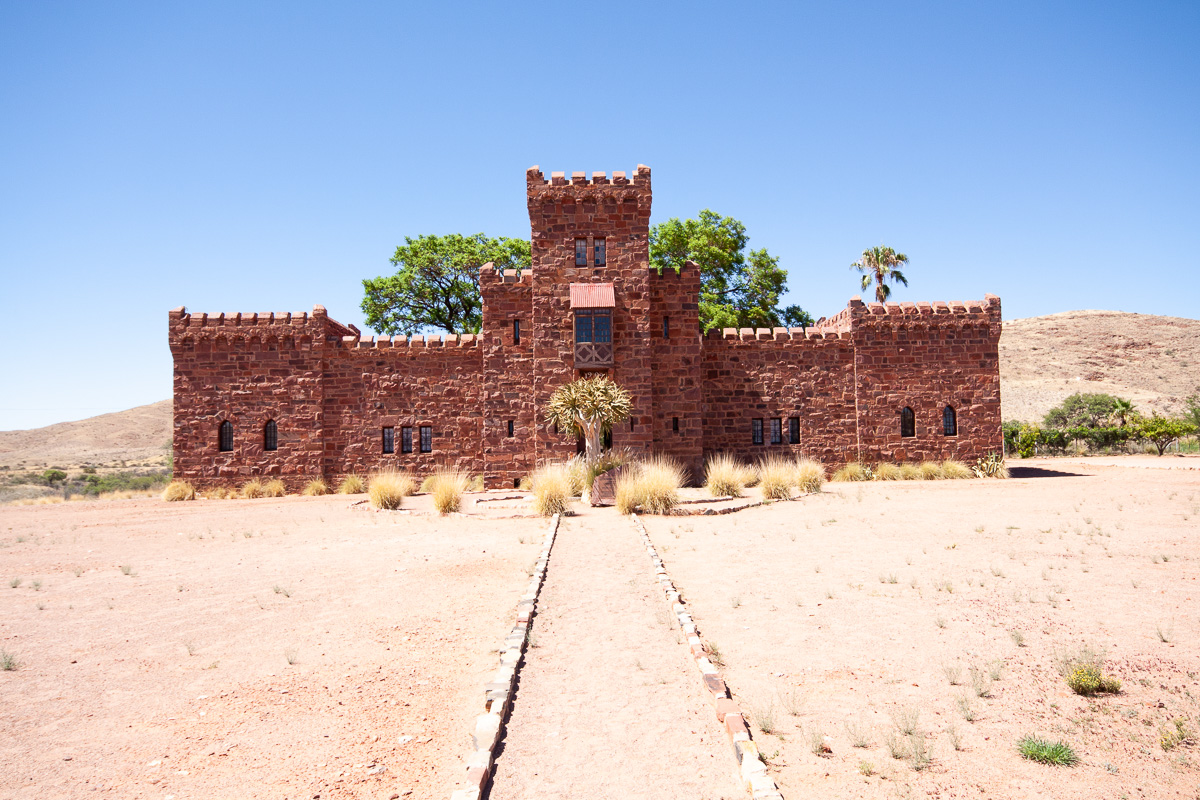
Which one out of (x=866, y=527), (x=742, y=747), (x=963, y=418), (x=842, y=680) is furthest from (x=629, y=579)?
(x=963, y=418)

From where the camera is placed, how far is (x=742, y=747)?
4.40m

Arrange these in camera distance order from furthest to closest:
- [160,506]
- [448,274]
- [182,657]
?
[448,274]
[160,506]
[182,657]

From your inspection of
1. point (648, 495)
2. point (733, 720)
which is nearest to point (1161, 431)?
point (648, 495)

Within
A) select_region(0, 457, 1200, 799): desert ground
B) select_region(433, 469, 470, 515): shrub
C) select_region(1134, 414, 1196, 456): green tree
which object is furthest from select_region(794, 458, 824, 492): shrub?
select_region(1134, 414, 1196, 456): green tree

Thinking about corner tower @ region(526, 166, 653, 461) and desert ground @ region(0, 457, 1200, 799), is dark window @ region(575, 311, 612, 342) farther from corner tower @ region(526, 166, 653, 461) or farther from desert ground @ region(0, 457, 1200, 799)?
desert ground @ region(0, 457, 1200, 799)

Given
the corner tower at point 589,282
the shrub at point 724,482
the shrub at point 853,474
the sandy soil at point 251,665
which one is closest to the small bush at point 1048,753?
the sandy soil at point 251,665

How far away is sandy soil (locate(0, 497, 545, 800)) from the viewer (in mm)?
4539

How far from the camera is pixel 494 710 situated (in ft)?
16.6

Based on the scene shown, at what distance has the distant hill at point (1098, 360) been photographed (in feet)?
195

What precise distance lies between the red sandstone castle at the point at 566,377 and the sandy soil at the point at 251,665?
12.0m

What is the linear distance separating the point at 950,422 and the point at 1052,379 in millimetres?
50039

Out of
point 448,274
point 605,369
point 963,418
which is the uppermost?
point 448,274

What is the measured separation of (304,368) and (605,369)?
1139 cm

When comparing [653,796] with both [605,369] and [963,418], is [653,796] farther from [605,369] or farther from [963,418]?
[963,418]
